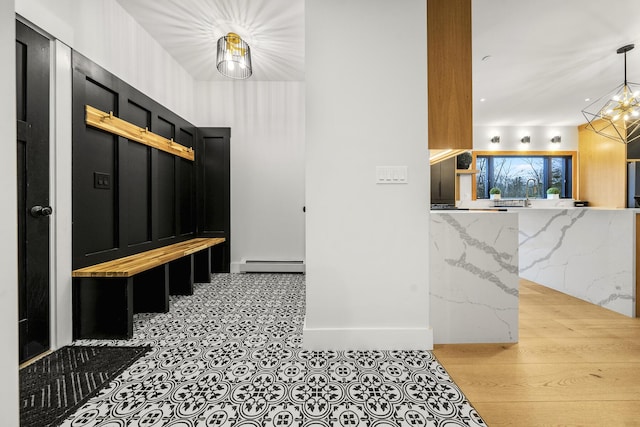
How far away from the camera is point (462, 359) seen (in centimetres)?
179

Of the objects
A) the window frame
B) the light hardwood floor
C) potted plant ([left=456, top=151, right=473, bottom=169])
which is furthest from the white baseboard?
the window frame

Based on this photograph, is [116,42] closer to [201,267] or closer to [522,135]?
[201,267]

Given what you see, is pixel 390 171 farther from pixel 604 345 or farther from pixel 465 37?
pixel 604 345

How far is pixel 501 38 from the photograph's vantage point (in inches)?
120

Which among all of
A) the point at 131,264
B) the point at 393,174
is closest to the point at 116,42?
the point at 131,264

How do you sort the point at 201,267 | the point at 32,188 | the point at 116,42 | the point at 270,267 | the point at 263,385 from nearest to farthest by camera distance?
the point at 263,385, the point at 32,188, the point at 116,42, the point at 201,267, the point at 270,267

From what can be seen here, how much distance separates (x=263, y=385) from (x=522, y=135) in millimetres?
7374

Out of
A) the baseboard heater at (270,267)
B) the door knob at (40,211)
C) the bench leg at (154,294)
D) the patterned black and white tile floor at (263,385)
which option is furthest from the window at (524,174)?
the door knob at (40,211)

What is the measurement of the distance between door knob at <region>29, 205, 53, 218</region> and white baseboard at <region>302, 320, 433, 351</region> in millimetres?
1861

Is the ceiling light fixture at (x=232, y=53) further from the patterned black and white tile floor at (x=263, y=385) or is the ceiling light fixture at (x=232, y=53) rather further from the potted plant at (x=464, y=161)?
the potted plant at (x=464, y=161)

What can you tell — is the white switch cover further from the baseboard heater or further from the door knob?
the baseboard heater

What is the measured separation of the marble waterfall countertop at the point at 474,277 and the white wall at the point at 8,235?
2.06 m

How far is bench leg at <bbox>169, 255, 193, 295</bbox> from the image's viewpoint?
311 centimetres

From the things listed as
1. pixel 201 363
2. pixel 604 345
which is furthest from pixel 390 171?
pixel 604 345
